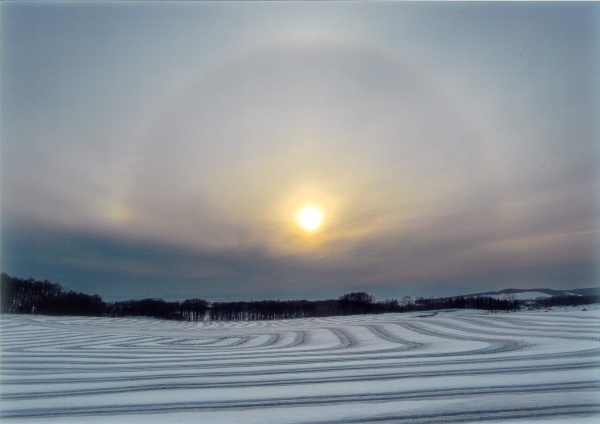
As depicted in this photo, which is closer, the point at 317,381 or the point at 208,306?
the point at 317,381

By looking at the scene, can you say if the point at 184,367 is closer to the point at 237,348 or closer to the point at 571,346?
the point at 237,348

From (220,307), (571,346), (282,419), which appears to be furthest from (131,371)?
(220,307)

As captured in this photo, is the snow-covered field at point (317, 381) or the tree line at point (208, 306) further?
the tree line at point (208, 306)

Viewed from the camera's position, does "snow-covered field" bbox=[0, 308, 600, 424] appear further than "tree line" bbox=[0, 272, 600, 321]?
No
